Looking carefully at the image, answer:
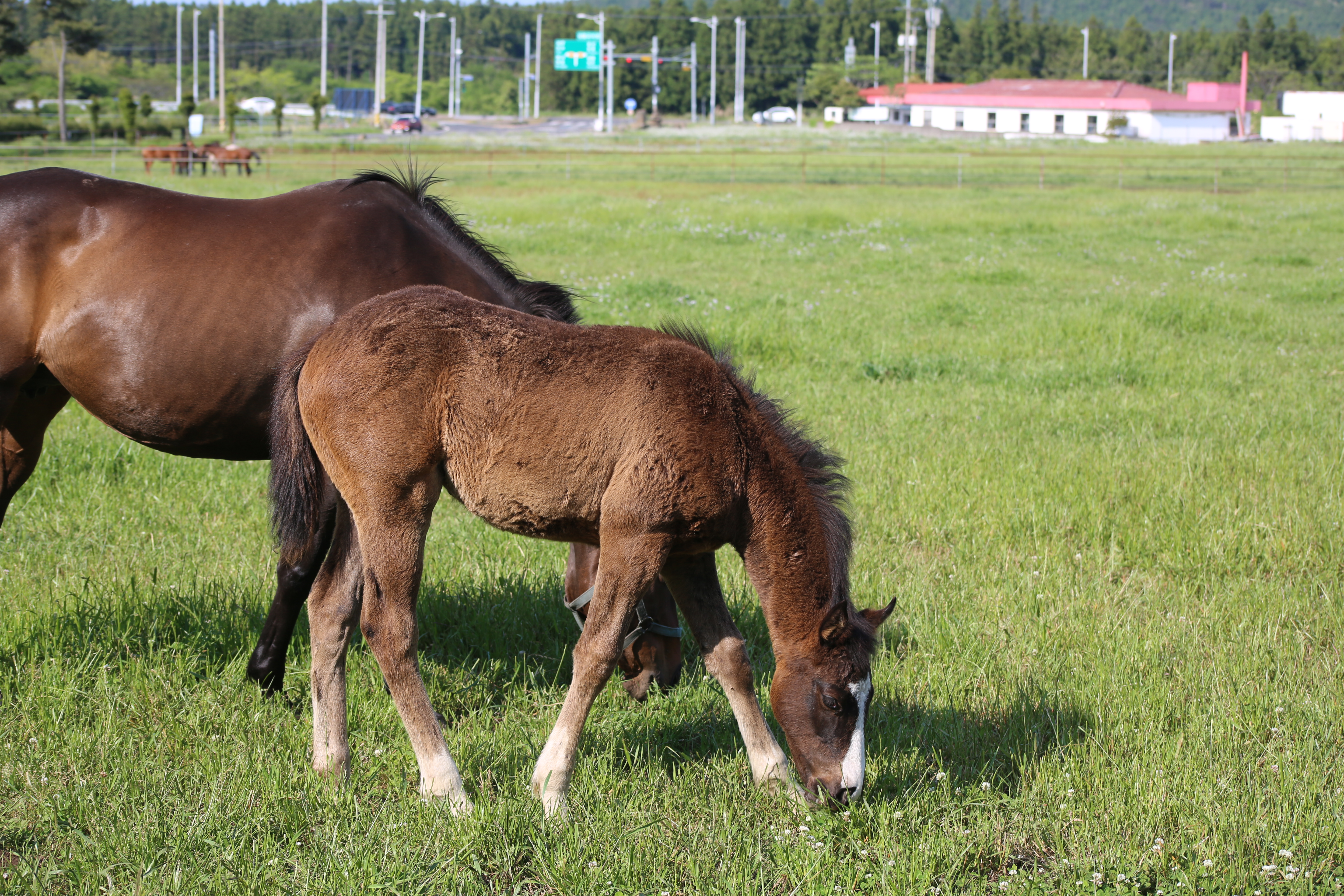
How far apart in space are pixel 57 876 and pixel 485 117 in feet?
357

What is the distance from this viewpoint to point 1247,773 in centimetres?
356

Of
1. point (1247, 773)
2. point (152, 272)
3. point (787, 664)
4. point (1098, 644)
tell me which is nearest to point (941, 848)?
point (787, 664)

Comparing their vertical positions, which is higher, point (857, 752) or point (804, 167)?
point (804, 167)

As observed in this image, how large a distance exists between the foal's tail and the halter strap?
1.01m

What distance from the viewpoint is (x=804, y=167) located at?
38.1 meters

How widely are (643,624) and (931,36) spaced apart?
120 meters

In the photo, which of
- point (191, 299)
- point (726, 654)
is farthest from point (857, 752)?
point (191, 299)

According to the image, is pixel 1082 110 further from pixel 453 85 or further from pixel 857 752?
pixel 857 752

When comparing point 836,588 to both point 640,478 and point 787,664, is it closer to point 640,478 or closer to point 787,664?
point 787,664

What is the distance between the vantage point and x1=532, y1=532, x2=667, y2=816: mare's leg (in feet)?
10.5

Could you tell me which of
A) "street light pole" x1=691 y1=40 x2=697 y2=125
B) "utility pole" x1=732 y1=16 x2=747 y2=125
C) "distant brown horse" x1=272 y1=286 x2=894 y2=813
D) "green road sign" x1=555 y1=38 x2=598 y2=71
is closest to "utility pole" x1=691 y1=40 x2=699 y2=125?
"street light pole" x1=691 y1=40 x2=697 y2=125

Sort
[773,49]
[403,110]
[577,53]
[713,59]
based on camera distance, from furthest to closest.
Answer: [773,49]
[713,59]
[403,110]
[577,53]

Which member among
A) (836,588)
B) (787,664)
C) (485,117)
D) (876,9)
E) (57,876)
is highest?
(876,9)

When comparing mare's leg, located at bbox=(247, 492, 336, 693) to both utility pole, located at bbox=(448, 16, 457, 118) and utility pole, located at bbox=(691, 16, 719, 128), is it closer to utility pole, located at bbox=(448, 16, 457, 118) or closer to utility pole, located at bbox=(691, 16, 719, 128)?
utility pole, located at bbox=(691, 16, 719, 128)
